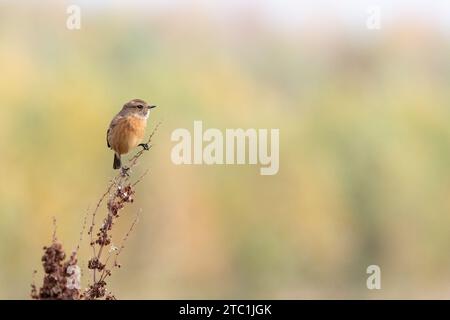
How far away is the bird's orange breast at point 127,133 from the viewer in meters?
9.00

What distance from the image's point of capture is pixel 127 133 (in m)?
9.02

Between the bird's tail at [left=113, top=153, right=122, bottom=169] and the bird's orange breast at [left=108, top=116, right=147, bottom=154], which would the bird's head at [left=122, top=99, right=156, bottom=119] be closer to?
the bird's orange breast at [left=108, top=116, right=147, bottom=154]

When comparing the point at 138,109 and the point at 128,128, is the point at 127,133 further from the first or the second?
the point at 138,109

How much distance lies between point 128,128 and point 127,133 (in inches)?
2.0

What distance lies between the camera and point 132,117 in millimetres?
9055

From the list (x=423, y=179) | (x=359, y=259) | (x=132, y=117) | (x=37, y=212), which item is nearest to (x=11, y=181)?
(x=37, y=212)

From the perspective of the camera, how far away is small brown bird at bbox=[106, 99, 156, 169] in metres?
9.01

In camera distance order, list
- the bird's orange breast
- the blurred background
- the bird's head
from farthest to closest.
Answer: the blurred background < the bird's head < the bird's orange breast

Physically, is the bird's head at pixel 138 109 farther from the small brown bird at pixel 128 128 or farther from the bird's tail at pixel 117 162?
the bird's tail at pixel 117 162

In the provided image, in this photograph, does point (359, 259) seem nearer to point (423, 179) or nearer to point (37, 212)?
point (423, 179)

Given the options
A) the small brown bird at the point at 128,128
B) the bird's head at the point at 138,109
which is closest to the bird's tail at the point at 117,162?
the small brown bird at the point at 128,128

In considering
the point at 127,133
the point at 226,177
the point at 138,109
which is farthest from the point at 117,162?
the point at 226,177

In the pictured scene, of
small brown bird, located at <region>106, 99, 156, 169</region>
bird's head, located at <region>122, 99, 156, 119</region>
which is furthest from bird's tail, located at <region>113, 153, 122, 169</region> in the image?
bird's head, located at <region>122, 99, 156, 119</region>

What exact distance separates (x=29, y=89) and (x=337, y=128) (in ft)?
20.1
